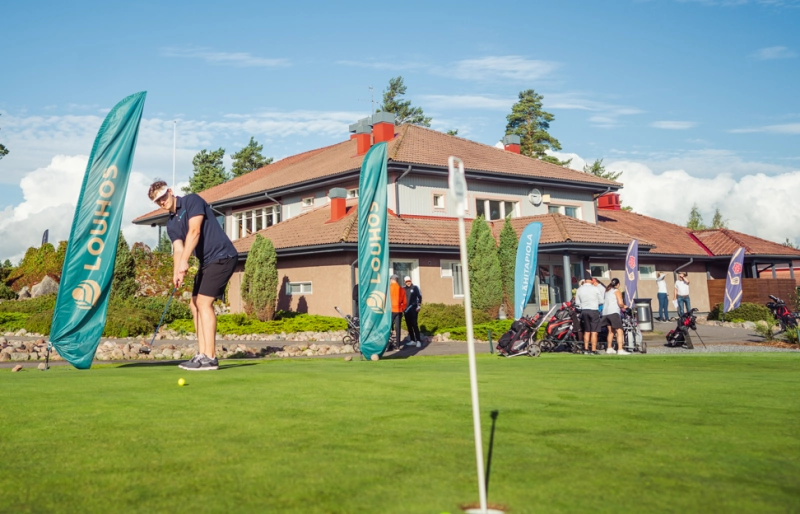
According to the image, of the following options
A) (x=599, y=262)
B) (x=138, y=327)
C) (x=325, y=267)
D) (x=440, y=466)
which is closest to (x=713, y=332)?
(x=599, y=262)

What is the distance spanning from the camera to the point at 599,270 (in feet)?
114

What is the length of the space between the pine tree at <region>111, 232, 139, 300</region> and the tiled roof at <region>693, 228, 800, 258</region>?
31.1m

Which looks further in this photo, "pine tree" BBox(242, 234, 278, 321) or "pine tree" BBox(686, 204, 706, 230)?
"pine tree" BBox(686, 204, 706, 230)

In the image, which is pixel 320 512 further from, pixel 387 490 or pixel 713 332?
pixel 713 332

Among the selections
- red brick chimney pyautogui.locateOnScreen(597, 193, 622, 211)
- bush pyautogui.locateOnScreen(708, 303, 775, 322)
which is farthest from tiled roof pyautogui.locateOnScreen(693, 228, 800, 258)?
bush pyautogui.locateOnScreen(708, 303, 775, 322)

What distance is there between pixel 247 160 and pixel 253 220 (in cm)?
3238

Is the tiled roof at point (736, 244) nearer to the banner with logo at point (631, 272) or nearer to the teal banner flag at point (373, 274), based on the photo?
the banner with logo at point (631, 272)

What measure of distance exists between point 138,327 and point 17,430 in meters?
19.2

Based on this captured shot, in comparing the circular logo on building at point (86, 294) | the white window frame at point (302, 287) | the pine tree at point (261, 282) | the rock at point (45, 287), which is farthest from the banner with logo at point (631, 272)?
the rock at point (45, 287)

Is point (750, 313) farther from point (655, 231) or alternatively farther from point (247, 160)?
point (247, 160)

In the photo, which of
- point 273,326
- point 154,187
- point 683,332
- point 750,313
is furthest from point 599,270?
point 154,187

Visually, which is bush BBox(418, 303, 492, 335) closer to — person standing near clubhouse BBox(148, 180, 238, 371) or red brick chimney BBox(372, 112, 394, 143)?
red brick chimney BBox(372, 112, 394, 143)

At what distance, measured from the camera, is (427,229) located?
101 ft

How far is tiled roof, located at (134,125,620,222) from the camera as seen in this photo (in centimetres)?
3300
